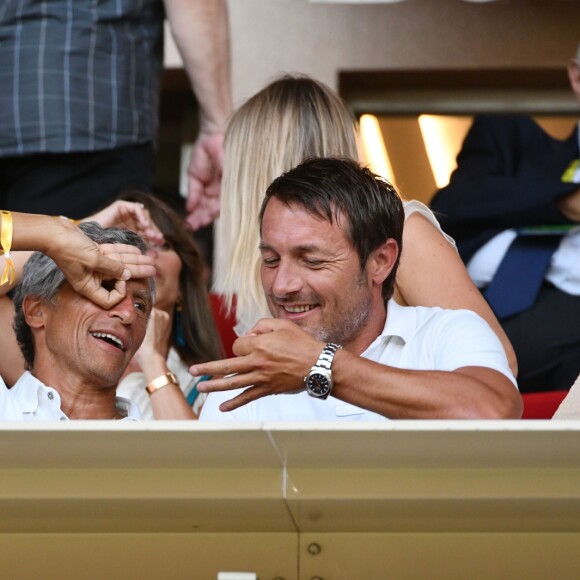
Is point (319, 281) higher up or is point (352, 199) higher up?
point (352, 199)

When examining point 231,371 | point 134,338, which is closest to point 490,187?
point 134,338

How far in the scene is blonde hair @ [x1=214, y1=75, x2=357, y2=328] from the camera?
10.2 ft

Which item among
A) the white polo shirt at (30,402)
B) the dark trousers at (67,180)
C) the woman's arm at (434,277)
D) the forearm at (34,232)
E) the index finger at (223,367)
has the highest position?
the forearm at (34,232)

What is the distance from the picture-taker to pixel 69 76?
3480 mm

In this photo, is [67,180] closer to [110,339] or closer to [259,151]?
[259,151]

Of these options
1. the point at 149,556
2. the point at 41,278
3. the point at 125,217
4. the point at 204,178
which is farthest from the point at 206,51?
the point at 149,556

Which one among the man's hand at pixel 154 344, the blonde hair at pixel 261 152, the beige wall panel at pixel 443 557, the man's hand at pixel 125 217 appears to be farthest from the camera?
the man's hand at pixel 154 344

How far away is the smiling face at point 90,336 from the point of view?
8.74ft

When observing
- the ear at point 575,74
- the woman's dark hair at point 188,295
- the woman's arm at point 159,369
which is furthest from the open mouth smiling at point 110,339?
the ear at point 575,74

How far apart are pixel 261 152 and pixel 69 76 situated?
0.67m

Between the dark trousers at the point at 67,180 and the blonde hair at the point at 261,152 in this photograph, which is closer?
the blonde hair at the point at 261,152

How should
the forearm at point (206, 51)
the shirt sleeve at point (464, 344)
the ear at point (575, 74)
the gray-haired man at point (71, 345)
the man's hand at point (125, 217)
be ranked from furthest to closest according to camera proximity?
1. the ear at point (575, 74)
2. the forearm at point (206, 51)
3. the man's hand at point (125, 217)
4. the gray-haired man at point (71, 345)
5. the shirt sleeve at point (464, 344)

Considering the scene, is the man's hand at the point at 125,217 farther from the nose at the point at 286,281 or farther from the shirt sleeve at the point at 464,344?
the shirt sleeve at the point at 464,344

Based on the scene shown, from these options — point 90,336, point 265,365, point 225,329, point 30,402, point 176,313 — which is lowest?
point 225,329
